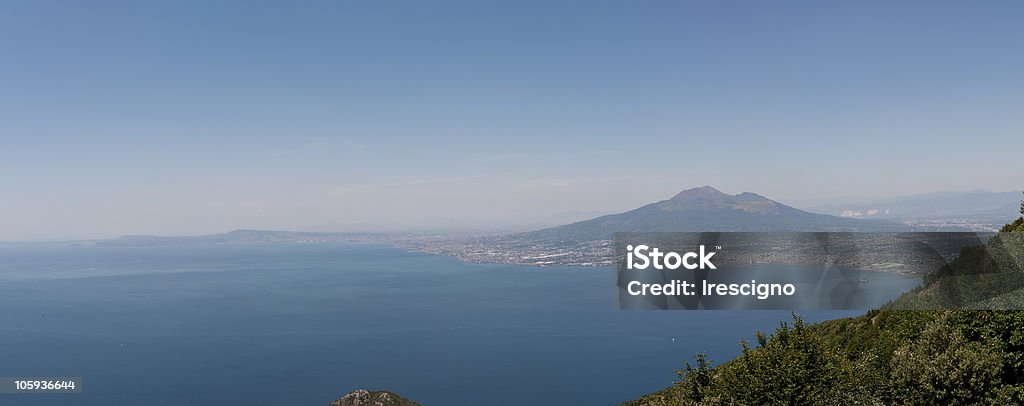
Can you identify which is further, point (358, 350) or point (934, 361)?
point (358, 350)

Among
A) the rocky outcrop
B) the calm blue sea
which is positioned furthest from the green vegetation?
the calm blue sea

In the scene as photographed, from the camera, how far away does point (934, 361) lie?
1859 cm

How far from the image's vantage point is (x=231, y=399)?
101312mm

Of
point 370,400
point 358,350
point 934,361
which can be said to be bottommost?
point 358,350

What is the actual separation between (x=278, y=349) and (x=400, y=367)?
35.5 metres

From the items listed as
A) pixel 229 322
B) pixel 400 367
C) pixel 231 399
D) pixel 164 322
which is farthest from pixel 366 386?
pixel 164 322

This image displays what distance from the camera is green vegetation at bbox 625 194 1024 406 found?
15992 millimetres

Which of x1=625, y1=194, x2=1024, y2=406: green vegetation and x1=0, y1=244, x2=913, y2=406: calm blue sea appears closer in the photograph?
x1=625, y1=194, x2=1024, y2=406: green vegetation

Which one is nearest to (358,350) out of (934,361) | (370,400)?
(370,400)

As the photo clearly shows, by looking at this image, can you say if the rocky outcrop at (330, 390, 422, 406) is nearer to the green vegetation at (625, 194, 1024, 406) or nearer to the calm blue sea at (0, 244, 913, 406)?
the calm blue sea at (0, 244, 913, 406)

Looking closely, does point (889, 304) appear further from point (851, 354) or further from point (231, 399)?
point (231, 399)

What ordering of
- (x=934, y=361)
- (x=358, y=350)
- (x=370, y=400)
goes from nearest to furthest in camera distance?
1. (x=934, y=361)
2. (x=370, y=400)
3. (x=358, y=350)

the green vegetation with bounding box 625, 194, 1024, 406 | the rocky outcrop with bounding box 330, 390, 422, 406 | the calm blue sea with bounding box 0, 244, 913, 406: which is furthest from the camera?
the calm blue sea with bounding box 0, 244, 913, 406

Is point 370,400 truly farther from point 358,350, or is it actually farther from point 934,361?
point 934,361
